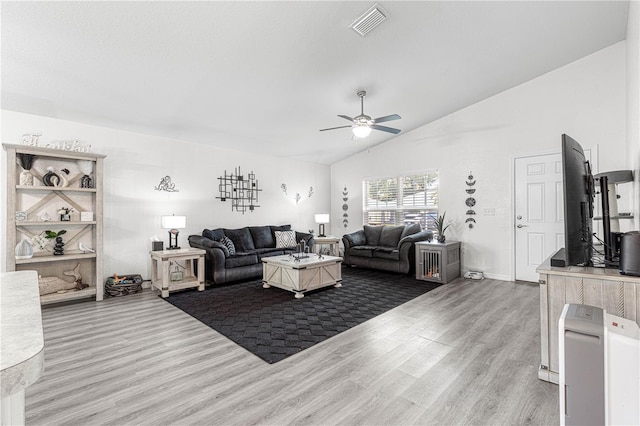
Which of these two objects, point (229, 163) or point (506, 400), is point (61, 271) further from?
point (506, 400)

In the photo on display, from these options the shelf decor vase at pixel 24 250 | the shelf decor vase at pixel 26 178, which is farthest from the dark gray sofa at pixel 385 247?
the shelf decor vase at pixel 26 178

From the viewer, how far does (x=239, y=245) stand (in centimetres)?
566

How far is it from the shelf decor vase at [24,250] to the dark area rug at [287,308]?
1.67 meters

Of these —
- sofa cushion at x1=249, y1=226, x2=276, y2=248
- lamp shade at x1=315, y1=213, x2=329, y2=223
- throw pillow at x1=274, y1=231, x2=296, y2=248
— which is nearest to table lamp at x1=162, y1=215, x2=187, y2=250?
sofa cushion at x1=249, y1=226, x2=276, y2=248

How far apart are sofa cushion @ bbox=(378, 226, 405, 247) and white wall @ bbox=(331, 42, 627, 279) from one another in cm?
99

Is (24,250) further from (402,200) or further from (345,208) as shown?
(402,200)

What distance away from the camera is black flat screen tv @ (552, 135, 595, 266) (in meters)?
1.99

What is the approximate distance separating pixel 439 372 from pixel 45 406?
102 inches

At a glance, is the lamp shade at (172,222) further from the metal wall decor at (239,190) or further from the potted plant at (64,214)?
the metal wall decor at (239,190)

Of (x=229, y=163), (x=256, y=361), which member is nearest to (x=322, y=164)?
(x=229, y=163)

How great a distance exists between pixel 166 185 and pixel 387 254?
4072mm

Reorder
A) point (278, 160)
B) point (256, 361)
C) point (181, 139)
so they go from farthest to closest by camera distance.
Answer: point (278, 160) → point (181, 139) → point (256, 361)

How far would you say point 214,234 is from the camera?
543cm

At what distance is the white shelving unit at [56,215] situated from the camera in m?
3.60
